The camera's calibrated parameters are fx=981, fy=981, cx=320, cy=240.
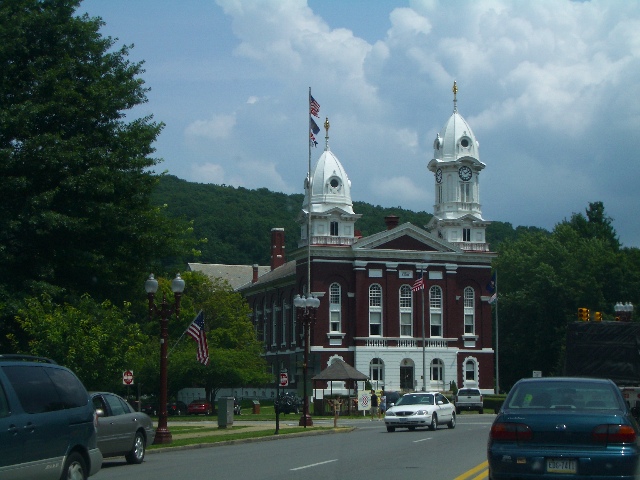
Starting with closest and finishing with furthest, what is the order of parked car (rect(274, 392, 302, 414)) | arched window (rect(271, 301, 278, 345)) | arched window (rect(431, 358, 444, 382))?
parked car (rect(274, 392, 302, 414)), arched window (rect(431, 358, 444, 382)), arched window (rect(271, 301, 278, 345))

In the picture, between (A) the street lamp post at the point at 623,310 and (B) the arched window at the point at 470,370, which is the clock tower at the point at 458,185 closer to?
(B) the arched window at the point at 470,370

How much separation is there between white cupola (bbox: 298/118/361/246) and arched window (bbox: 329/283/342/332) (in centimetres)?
393

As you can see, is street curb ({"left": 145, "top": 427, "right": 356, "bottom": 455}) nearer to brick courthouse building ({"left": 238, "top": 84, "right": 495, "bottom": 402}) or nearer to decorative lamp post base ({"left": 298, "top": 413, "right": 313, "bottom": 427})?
decorative lamp post base ({"left": 298, "top": 413, "right": 313, "bottom": 427})

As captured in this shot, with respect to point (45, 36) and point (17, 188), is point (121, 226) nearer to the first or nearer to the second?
point (17, 188)

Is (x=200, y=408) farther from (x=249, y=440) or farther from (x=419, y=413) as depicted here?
(x=249, y=440)

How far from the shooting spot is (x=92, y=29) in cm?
3184

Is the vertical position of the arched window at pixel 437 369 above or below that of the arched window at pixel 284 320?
below

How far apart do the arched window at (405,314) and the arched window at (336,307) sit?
17.8 feet

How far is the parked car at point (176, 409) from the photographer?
65.6 m

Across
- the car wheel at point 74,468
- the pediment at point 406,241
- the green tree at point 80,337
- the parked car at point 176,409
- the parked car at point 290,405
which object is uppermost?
the pediment at point 406,241

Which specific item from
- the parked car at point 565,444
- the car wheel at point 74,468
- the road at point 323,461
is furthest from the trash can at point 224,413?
the parked car at point 565,444

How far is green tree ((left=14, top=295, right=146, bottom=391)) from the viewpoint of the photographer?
2845 cm

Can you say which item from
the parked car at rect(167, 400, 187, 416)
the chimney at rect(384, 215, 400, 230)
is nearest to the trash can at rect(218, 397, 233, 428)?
the parked car at rect(167, 400, 187, 416)

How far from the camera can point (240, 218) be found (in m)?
142
